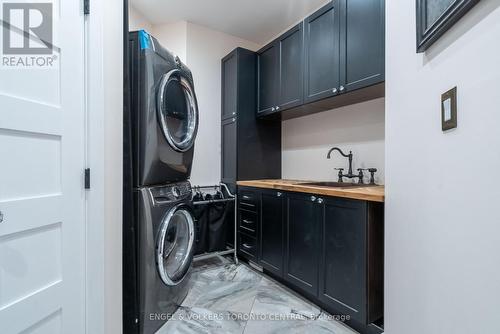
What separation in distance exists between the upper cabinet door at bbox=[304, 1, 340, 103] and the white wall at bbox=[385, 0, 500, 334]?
73 centimetres

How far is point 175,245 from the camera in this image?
2004 millimetres

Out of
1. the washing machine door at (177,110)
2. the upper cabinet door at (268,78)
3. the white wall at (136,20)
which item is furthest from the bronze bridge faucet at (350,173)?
the white wall at (136,20)

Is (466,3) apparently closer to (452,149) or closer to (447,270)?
(452,149)

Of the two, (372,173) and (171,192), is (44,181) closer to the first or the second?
(171,192)

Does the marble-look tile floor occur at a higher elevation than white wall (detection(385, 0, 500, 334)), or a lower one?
lower

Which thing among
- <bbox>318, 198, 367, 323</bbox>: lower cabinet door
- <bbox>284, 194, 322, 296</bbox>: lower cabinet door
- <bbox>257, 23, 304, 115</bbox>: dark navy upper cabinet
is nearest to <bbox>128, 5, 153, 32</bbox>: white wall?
<bbox>257, 23, 304, 115</bbox>: dark navy upper cabinet

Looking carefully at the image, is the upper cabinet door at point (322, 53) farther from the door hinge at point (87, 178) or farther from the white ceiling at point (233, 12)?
the door hinge at point (87, 178)

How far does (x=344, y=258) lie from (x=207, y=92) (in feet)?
7.74

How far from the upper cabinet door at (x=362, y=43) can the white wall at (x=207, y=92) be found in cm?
161

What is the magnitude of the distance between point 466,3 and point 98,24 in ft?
4.46

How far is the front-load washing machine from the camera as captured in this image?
1.47 m

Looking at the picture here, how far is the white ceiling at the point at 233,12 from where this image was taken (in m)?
2.50

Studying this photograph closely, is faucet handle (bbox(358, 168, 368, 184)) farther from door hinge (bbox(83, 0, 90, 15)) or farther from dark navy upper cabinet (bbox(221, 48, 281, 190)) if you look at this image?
door hinge (bbox(83, 0, 90, 15))

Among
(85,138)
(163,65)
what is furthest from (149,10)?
(85,138)
